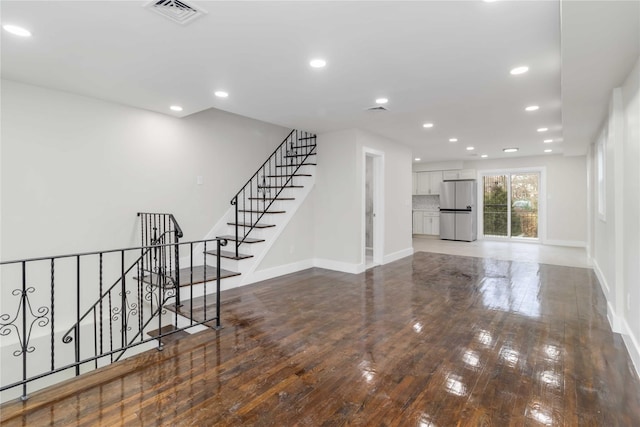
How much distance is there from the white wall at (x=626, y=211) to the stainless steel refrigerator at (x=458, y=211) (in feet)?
21.1

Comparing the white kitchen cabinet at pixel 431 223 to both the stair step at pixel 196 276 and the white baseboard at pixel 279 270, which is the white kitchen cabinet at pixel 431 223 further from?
the stair step at pixel 196 276

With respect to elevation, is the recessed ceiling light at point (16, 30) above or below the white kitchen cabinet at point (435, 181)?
above

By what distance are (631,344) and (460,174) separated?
8.23 m

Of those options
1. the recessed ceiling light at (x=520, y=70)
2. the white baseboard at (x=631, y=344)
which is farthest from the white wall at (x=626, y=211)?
the recessed ceiling light at (x=520, y=70)

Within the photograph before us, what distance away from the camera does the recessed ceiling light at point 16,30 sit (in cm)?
248

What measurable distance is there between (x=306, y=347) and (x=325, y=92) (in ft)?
9.23

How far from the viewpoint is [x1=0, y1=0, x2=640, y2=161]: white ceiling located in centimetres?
225

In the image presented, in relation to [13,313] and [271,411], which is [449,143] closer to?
[271,411]

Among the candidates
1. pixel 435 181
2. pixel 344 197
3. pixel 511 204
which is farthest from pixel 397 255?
pixel 511 204

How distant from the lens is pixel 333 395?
7.15 ft

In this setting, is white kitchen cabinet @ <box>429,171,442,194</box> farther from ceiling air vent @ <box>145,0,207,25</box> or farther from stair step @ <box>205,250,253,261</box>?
ceiling air vent @ <box>145,0,207,25</box>

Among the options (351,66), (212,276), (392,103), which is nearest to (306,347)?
(212,276)

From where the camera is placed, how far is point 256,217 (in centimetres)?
593

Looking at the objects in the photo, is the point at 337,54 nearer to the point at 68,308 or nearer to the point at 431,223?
the point at 68,308
